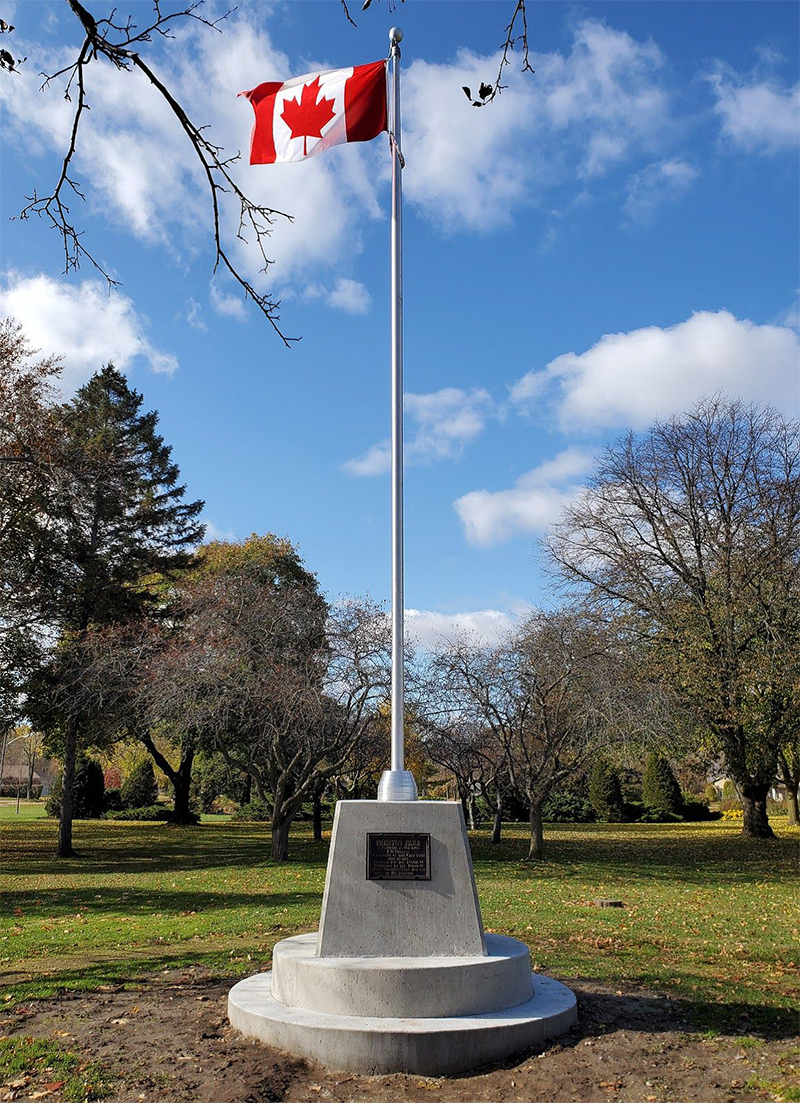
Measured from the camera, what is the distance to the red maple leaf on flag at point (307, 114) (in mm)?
8062

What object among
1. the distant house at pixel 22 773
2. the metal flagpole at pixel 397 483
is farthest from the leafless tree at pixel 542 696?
the distant house at pixel 22 773

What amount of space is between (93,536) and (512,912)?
17713 mm

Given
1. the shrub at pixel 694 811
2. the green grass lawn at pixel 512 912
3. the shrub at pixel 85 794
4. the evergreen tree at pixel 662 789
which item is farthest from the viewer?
the shrub at pixel 694 811

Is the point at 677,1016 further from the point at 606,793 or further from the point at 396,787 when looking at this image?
the point at 606,793

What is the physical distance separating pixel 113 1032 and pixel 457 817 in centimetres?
297

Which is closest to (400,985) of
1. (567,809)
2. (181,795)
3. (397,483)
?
(397,483)

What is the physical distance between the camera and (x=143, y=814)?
36.8 m

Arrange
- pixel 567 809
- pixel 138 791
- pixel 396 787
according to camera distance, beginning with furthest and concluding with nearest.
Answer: pixel 138 791, pixel 567 809, pixel 396 787

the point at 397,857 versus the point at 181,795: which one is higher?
the point at 397,857

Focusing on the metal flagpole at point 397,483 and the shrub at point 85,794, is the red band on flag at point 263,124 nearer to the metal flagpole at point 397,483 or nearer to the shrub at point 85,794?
the metal flagpole at point 397,483

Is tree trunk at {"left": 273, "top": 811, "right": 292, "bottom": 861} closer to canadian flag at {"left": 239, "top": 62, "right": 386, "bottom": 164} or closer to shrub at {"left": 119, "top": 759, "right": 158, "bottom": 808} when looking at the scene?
canadian flag at {"left": 239, "top": 62, "right": 386, "bottom": 164}

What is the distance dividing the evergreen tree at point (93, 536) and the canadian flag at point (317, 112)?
16057 mm

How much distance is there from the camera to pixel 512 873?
18.1m

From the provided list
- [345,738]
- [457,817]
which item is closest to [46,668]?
[345,738]
